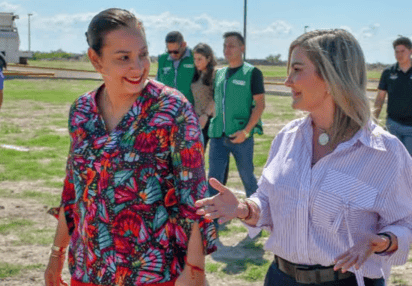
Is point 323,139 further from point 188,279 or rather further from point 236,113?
point 236,113

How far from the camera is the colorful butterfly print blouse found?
274cm

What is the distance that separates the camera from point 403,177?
111 inches

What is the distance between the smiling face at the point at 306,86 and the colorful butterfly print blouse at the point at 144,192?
0.46 metres

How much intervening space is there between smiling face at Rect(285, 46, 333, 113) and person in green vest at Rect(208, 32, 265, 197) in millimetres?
4090

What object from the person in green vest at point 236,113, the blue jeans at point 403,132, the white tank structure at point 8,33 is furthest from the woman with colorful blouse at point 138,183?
the white tank structure at point 8,33

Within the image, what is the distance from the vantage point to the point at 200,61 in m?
7.69

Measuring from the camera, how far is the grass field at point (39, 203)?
612 centimetres

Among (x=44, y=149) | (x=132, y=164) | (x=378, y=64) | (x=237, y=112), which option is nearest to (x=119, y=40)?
(x=132, y=164)

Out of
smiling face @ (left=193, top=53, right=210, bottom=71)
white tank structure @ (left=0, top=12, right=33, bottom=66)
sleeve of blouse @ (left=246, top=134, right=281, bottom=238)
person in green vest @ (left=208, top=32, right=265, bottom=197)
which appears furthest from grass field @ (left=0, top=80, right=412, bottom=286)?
white tank structure @ (left=0, top=12, right=33, bottom=66)

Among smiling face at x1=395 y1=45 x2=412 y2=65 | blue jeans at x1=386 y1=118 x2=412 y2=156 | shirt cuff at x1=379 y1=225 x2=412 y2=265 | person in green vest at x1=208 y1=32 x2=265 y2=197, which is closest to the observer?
shirt cuff at x1=379 y1=225 x2=412 y2=265

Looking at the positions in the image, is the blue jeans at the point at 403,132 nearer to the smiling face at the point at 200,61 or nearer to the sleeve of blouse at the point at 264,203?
the smiling face at the point at 200,61

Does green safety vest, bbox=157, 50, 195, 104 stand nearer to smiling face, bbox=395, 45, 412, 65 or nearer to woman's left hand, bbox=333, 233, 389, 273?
smiling face, bbox=395, 45, 412, 65

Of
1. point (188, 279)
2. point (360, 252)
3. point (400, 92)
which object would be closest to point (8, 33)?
point (400, 92)

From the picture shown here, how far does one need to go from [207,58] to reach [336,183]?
5056 millimetres
